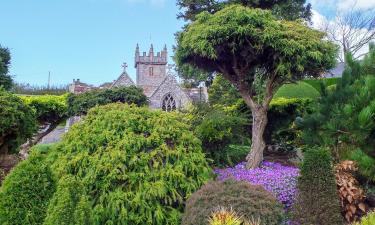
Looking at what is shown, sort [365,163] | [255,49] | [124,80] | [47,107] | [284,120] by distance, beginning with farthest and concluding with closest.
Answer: [124,80] → [47,107] → [284,120] → [255,49] → [365,163]

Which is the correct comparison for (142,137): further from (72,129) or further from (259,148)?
(259,148)

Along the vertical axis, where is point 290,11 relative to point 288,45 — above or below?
above

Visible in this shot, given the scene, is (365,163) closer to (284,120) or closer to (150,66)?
(284,120)

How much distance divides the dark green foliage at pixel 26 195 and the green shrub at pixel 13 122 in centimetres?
508

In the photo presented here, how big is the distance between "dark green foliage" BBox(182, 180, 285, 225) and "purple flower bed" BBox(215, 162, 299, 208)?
1.19m

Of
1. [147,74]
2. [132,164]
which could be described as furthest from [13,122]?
[147,74]

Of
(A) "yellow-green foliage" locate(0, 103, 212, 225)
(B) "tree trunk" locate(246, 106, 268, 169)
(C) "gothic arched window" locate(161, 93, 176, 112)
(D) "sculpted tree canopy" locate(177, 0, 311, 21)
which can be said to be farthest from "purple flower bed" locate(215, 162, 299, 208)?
(C) "gothic arched window" locate(161, 93, 176, 112)

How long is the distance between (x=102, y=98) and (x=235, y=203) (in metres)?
19.2

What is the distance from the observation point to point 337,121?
7.39m

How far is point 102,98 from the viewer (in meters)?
23.7

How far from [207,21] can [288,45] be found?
69.5 inches

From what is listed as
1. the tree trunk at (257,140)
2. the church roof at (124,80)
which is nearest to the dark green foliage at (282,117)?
the tree trunk at (257,140)

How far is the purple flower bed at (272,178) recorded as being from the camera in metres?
7.35

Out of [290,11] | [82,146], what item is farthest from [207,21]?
[290,11]
